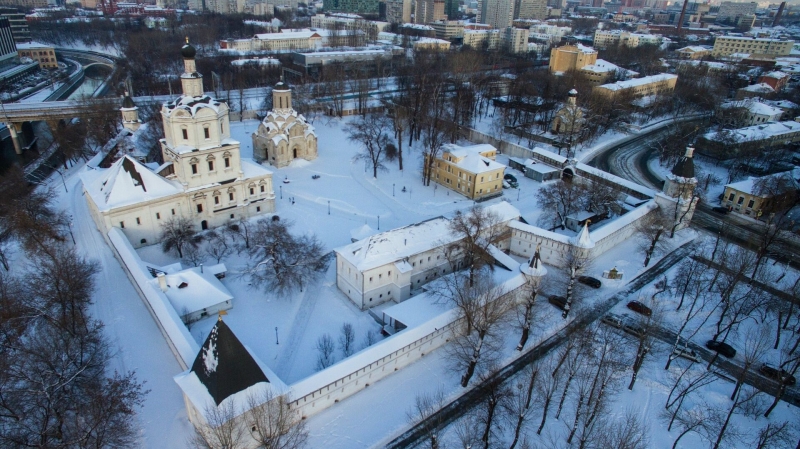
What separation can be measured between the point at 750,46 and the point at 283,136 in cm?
12598

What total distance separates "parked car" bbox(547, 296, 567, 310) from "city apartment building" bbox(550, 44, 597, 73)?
229ft

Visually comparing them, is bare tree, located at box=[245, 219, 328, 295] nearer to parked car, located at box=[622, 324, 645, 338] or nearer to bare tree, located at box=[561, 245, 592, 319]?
bare tree, located at box=[561, 245, 592, 319]

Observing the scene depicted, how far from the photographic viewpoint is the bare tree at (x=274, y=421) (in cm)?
1633

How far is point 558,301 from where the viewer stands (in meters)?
27.7

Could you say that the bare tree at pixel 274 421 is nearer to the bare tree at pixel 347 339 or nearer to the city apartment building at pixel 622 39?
the bare tree at pixel 347 339

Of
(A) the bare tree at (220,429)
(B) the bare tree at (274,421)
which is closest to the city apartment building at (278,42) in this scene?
(B) the bare tree at (274,421)

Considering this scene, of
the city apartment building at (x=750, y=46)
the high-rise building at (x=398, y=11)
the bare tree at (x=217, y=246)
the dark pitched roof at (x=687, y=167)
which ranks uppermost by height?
the high-rise building at (x=398, y=11)

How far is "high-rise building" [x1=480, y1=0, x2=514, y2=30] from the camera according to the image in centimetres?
17362

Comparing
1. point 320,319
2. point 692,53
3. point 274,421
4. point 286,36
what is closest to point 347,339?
point 320,319

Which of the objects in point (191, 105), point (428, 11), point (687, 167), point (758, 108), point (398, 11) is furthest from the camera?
point (398, 11)

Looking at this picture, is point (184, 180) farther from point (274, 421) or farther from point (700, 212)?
point (700, 212)

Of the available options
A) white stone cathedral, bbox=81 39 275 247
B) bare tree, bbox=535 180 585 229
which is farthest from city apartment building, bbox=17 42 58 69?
bare tree, bbox=535 180 585 229

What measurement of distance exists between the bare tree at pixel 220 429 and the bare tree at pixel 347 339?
639 cm

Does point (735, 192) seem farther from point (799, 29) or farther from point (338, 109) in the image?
point (799, 29)
